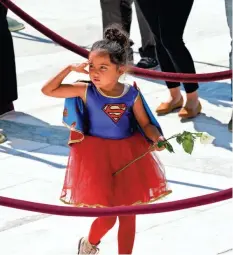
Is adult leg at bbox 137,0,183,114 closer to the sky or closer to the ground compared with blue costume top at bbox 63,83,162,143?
closer to the ground

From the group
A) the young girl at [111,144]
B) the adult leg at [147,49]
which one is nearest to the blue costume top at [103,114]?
the young girl at [111,144]

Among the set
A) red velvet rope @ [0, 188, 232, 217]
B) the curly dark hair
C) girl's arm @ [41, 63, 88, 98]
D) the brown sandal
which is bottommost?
the brown sandal

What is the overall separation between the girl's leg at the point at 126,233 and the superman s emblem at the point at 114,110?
469 mm

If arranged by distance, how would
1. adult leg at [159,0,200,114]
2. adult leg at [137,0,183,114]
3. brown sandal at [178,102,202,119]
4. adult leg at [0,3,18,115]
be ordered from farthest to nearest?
adult leg at [0,3,18,115] → brown sandal at [178,102,202,119] → adult leg at [137,0,183,114] → adult leg at [159,0,200,114]

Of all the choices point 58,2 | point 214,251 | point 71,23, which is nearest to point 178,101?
point 214,251

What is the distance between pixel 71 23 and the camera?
10430mm

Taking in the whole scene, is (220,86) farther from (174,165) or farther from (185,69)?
(174,165)

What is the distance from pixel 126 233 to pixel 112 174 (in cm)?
29

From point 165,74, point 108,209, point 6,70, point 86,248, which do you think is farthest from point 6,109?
point 108,209

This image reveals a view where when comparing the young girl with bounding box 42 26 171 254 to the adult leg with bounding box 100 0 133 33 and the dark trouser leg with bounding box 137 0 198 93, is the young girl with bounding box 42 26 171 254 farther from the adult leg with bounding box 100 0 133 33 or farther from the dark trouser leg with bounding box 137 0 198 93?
the adult leg with bounding box 100 0 133 33

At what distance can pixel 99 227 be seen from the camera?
4371mm

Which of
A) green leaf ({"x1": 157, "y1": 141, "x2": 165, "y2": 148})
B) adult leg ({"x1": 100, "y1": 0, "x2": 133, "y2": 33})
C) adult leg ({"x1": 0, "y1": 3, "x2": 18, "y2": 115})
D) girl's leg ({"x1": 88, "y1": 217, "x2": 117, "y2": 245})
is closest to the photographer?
green leaf ({"x1": 157, "y1": 141, "x2": 165, "y2": 148})

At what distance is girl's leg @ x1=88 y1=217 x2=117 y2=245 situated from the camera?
431 cm

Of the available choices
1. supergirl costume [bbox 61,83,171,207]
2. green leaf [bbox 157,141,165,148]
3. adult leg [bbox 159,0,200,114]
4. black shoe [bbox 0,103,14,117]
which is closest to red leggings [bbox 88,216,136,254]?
Result: supergirl costume [bbox 61,83,171,207]
